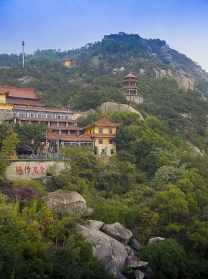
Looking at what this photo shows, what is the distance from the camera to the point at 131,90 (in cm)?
3419

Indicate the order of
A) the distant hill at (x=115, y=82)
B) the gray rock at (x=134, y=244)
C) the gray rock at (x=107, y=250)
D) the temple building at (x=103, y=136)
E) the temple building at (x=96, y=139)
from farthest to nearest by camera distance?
the distant hill at (x=115, y=82), the temple building at (x=103, y=136), the temple building at (x=96, y=139), the gray rock at (x=134, y=244), the gray rock at (x=107, y=250)

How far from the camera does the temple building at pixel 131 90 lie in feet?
111

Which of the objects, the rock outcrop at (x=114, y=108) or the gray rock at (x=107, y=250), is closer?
the gray rock at (x=107, y=250)

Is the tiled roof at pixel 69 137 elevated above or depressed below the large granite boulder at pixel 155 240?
above

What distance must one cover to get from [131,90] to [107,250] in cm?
1907

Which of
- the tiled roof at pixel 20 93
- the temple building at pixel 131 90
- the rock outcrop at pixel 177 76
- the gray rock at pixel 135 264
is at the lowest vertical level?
the gray rock at pixel 135 264

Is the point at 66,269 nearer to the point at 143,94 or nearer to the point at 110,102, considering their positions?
the point at 110,102

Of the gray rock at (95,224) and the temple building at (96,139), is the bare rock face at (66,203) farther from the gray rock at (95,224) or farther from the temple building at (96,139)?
the temple building at (96,139)

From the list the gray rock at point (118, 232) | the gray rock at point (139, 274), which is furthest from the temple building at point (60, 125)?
the gray rock at point (139, 274)

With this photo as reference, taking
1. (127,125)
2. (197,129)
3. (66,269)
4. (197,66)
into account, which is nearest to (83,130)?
(127,125)

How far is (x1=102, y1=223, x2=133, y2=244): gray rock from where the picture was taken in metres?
17.3

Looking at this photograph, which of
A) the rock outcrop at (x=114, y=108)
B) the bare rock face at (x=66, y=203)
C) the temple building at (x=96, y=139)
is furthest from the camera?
the rock outcrop at (x=114, y=108)

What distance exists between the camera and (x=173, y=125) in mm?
31266

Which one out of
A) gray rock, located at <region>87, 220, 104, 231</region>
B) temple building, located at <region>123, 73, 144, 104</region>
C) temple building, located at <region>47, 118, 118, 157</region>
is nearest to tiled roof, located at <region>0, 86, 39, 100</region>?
temple building, located at <region>47, 118, 118, 157</region>
